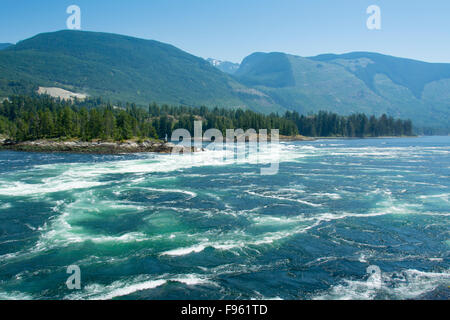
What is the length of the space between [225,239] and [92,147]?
3780 inches

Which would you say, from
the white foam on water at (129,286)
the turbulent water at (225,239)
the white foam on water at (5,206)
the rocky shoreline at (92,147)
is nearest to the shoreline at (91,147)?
the rocky shoreline at (92,147)

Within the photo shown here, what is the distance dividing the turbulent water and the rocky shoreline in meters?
56.8

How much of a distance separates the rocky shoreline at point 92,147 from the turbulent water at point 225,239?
5682 cm

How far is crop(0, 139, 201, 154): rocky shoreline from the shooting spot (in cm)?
10507

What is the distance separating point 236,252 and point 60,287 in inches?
434

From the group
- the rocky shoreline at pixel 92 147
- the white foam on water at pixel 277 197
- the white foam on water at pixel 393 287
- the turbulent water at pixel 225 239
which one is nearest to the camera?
the white foam on water at pixel 393 287

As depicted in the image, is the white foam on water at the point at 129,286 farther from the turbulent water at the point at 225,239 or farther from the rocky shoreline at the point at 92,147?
the rocky shoreline at the point at 92,147

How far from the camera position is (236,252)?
74.3ft

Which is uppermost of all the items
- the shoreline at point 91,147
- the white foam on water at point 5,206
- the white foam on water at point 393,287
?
the shoreline at point 91,147

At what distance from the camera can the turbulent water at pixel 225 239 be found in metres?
17.9

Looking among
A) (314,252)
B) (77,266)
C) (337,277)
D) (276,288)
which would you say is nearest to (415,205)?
(314,252)

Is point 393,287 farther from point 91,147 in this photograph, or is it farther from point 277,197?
point 91,147

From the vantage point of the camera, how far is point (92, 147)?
10938 centimetres
